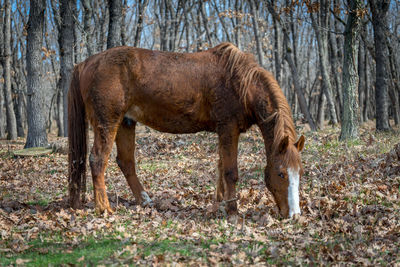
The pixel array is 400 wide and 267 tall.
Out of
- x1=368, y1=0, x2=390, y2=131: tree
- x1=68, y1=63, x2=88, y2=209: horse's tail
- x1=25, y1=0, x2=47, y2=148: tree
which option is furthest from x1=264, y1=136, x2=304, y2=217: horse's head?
x1=25, y1=0, x2=47, y2=148: tree

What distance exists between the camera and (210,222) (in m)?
5.25

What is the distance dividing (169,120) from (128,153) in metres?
1.13

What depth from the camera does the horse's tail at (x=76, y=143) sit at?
5887 mm

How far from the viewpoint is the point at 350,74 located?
35.3 ft

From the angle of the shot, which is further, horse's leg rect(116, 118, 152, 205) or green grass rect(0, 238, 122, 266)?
horse's leg rect(116, 118, 152, 205)

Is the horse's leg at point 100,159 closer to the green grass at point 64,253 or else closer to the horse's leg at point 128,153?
the horse's leg at point 128,153

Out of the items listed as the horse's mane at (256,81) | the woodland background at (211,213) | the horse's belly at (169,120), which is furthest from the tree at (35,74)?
the horse's mane at (256,81)

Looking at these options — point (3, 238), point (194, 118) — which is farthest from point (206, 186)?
point (3, 238)

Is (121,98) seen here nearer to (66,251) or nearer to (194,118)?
(194,118)

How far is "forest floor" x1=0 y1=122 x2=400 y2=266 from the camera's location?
13.0 ft

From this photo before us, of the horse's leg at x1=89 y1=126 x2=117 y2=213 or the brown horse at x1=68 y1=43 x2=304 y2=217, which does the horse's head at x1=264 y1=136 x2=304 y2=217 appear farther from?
the horse's leg at x1=89 y1=126 x2=117 y2=213

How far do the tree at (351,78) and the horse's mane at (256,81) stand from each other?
5984mm

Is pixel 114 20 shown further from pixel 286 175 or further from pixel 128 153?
pixel 286 175

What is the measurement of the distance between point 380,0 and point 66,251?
1470 cm
